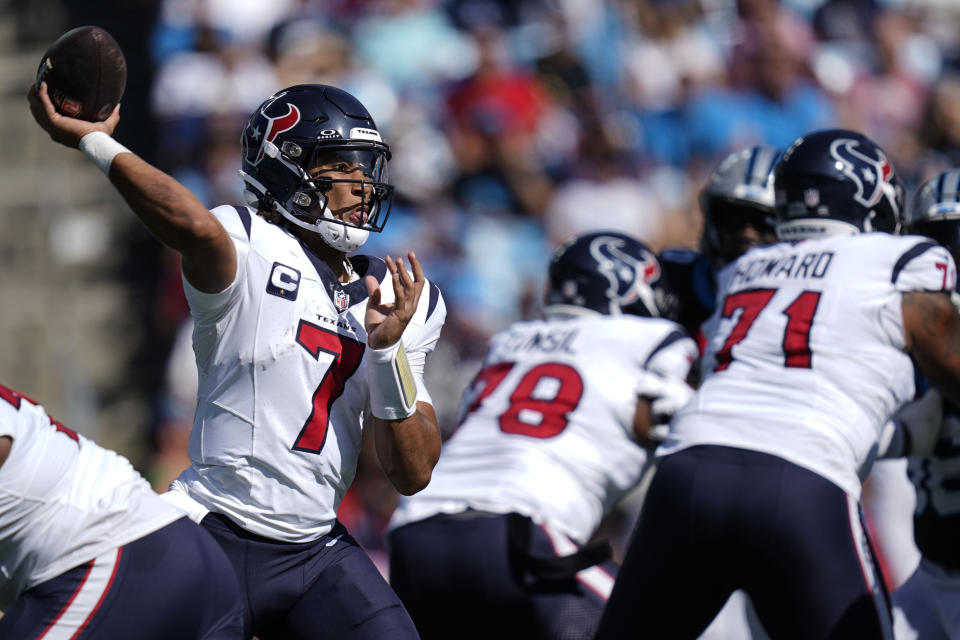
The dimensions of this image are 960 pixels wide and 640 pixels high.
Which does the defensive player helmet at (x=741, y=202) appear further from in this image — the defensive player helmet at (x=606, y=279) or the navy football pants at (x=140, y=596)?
the navy football pants at (x=140, y=596)

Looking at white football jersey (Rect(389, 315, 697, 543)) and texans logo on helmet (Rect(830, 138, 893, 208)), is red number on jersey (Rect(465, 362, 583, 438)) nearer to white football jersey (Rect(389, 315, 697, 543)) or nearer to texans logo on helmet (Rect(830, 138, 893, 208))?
white football jersey (Rect(389, 315, 697, 543))

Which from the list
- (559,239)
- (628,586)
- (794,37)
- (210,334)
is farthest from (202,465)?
(794,37)

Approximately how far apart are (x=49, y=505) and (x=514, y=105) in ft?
22.1

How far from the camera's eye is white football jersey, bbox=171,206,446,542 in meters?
3.19

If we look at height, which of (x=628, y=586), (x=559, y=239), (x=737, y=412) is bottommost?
(x=559, y=239)

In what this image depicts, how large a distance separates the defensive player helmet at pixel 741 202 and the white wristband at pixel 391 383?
7.76 feet

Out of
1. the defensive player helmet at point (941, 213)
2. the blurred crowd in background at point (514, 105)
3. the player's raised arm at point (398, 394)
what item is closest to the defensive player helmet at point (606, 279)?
the defensive player helmet at point (941, 213)

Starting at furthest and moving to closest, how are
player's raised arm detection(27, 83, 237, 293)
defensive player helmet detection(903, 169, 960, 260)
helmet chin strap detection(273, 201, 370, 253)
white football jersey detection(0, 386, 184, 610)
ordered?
1. defensive player helmet detection(903, 169, 960, 260)
2. helmet chin strap detection(273, 201, 370, 253)
3. player's raised arm detection(27, 83, 237, 293)
4. white football jersey detection(0, 386, 184, 610)

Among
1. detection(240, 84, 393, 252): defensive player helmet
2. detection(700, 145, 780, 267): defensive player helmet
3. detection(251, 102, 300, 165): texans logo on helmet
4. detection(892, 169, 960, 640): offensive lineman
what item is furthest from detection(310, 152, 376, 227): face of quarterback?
detection(892, 169, 960, 640): offensive lineman

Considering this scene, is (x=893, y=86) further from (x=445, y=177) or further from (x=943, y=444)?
(x=943, y=444)

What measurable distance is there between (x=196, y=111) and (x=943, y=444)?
21.2 ft

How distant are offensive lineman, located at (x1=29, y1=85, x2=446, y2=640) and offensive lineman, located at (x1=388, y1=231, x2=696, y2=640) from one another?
101cm

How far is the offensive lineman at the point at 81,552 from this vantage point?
8.84ft

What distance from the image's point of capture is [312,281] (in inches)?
131
